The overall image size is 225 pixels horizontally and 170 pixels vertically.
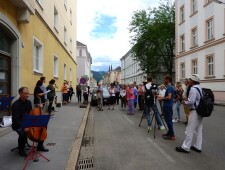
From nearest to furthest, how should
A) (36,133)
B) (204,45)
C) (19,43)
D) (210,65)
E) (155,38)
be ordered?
(36,133) → (19,43) → (210,65) → (204,45) → (155,38)

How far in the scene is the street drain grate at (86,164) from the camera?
6.14m

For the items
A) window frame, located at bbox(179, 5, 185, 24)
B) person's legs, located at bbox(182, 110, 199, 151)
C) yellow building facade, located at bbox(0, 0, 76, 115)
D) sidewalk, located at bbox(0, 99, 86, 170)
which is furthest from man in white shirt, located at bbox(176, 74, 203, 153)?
window frame, located at bbox(179, 5, 185, 24)

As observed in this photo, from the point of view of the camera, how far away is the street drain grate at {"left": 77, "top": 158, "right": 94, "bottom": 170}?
20.2ft

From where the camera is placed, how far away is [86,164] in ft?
20.9

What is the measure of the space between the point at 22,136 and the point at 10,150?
0.79m

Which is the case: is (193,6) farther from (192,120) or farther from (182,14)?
(192,120)

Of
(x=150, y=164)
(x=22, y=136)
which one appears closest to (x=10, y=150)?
(x=22, y=136)

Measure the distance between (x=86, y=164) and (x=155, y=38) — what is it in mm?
41719

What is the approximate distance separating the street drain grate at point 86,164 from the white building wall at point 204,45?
21.0m

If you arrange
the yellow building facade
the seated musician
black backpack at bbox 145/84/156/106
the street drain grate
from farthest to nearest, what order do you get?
black backpack at bbox 145/84/156/106, the yellow building facade, the seated musician, the street drain grate

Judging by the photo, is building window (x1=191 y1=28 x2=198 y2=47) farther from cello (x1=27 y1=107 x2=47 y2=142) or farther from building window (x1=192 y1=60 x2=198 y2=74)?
cello (x1=27 y1=107 x2=47 y2=142)

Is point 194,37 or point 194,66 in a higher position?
point 194,37

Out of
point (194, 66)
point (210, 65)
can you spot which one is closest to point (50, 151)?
point (210, 65)

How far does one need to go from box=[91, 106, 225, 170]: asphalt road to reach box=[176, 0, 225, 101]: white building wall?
1651 centimetres
